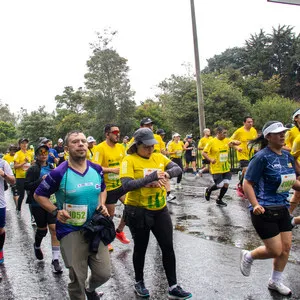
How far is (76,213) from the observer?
13.0ft

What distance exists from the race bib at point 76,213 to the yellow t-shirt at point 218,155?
638cm

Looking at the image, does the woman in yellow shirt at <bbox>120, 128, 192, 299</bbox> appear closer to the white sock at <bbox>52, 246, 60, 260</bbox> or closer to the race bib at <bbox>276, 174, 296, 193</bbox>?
the race bib at <bbox>276, 174, 296, 193</bbox>

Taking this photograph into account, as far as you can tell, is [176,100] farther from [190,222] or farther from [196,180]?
[190,222]

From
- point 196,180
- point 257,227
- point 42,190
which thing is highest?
point 42,190

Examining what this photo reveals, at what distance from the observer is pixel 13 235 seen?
843 centimetres

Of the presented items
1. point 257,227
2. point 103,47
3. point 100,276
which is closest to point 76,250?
point 100,276

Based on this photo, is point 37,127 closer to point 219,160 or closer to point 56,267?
point 219,160

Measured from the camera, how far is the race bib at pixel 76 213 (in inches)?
156

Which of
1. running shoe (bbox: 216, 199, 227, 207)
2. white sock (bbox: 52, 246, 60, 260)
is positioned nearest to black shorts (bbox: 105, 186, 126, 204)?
white sock (bbox: 52, 246, 60, 260)

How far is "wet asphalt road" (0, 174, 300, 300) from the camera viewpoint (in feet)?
15.9

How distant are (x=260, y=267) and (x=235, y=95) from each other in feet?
74.8

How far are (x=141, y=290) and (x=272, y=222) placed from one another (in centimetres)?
166

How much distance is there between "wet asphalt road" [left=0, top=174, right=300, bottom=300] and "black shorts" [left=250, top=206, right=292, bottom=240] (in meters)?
0.69

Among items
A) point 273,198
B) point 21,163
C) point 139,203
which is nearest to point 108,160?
point 139,203
